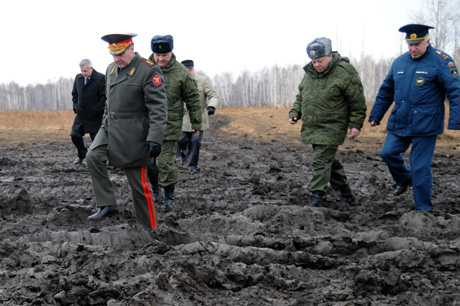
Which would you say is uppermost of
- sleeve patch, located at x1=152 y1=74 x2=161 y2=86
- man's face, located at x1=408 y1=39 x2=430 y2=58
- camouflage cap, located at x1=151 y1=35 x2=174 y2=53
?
camouflage cap, located at x1=151 y1=35 x2=174 y2=53

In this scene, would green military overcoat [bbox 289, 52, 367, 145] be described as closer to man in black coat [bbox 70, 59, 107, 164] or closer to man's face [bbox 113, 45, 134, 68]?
man's face [bbox 113, 45, 134, 68]

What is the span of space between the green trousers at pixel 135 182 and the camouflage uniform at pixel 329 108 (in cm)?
207

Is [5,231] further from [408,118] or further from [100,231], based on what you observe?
[408,118]

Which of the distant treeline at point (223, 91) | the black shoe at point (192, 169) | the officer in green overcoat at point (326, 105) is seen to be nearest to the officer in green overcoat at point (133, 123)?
the officer in green overcoat at point (326, 105)

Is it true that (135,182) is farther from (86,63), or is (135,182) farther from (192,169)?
(86,63)

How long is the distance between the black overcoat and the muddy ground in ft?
7.51

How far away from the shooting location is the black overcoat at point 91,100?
9672mm

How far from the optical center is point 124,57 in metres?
4.99

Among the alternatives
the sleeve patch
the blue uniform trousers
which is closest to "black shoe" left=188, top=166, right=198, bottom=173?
the blue uniform trousers

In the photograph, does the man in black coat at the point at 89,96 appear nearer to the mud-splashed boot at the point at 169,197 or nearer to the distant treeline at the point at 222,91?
the mud-splashed boot at the point at 169,197

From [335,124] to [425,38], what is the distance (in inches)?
53.4

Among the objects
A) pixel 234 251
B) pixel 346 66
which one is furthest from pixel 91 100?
pixel 234 251

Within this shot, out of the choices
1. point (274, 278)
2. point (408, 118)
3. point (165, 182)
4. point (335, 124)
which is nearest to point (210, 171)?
point (165, 182)

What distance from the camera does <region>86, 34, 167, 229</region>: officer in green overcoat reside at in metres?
4.96
